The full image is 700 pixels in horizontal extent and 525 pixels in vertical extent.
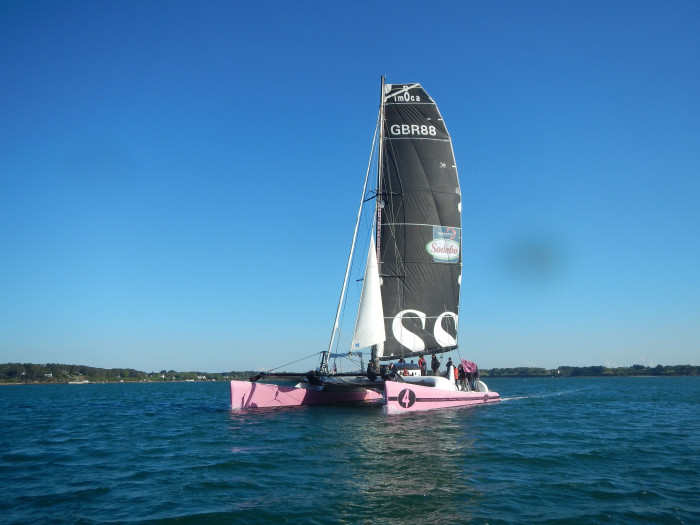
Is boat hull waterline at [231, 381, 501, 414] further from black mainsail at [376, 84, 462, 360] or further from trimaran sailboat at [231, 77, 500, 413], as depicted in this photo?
black mainsail at [376, 84, 462, 360]

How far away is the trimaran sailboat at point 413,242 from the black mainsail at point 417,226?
50 mm

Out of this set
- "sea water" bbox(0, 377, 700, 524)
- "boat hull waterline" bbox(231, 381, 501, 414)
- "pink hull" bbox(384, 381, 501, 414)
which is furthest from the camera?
"boat hull waterline" bbox(231, 381, 501, 414)

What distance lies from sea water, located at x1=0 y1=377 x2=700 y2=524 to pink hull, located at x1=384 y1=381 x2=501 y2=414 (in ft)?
3.88

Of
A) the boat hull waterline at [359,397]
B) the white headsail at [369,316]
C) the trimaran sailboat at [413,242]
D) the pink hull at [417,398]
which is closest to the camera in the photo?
the pink hull at [417,398]

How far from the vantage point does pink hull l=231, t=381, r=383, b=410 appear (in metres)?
22.0

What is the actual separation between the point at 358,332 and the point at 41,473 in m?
13.6

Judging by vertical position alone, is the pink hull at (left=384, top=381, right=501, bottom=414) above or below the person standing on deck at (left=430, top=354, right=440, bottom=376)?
below

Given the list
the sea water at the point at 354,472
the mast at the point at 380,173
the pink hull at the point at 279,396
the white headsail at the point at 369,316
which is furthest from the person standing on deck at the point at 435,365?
the sea water at the point at 354,472

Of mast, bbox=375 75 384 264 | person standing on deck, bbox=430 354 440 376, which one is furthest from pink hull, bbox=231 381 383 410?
mast, bbox=375 75 384 264

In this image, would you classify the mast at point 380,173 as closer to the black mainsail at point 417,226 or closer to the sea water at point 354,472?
the black mainsail at point 417,226

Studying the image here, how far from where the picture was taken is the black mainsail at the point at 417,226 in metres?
25.4

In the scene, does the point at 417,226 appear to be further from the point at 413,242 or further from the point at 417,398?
the point at 417,398

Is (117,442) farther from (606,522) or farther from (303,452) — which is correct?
(606,522)

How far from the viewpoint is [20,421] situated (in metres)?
21.9
